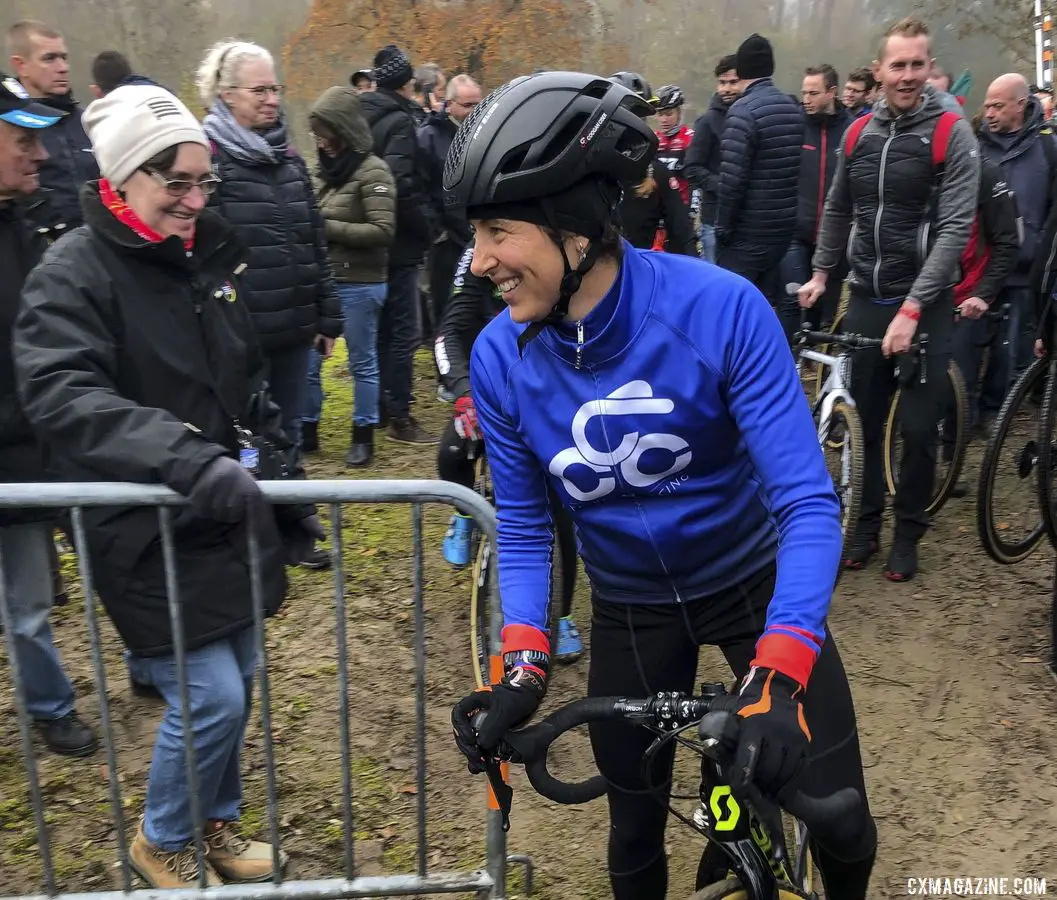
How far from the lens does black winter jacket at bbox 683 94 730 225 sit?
27.9 ft

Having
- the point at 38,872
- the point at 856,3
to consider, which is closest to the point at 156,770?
the point at 38,872

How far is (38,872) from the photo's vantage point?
336 cm

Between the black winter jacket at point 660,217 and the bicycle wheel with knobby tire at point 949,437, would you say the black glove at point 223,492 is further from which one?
→ the bicycle wheel with knobby tire at point 949,437

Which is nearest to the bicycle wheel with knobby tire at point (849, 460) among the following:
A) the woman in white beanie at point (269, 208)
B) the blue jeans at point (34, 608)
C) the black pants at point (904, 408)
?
the black pants at point (904, 408)

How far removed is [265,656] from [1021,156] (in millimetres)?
6356

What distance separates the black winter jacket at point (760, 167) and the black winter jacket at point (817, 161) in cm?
123

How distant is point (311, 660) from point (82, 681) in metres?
1.02

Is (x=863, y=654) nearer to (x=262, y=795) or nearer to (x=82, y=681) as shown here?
(x=262, y=795)

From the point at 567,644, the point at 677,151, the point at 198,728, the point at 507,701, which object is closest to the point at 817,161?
the point at 677,151

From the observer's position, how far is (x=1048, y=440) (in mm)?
4629

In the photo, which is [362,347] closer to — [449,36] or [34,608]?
[34,608]

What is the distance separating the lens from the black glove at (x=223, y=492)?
2.36 metres

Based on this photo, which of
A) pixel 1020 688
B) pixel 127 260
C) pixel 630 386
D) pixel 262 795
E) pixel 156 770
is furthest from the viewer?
pixel 1020 688

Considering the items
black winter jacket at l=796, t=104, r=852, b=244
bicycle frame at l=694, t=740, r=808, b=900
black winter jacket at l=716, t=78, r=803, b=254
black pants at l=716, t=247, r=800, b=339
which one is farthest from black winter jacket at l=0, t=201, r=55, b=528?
black winter jacket at l=796, t=104, r=852, b=244
